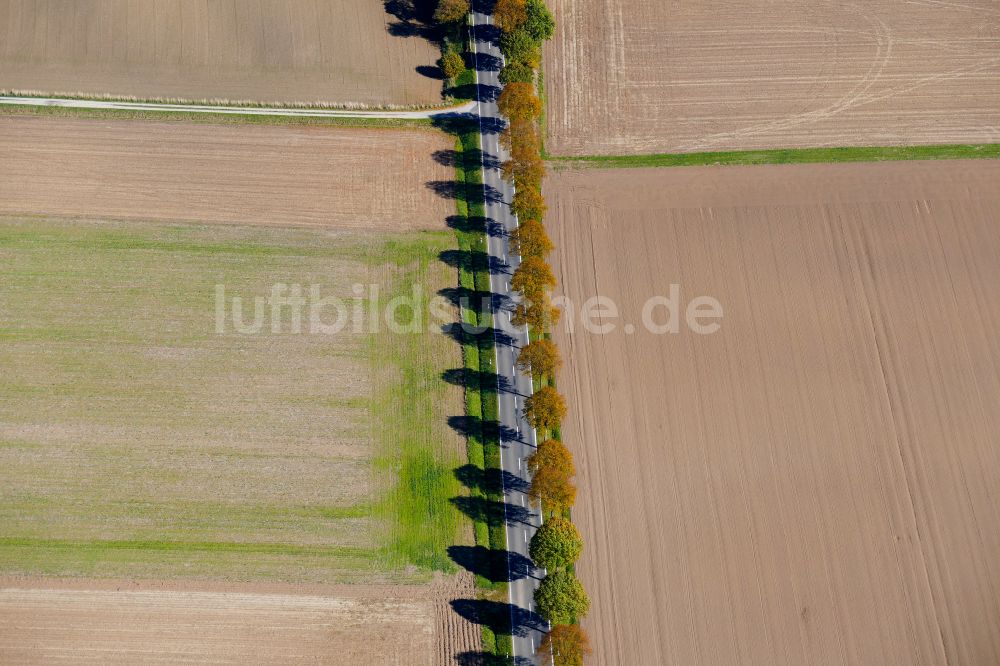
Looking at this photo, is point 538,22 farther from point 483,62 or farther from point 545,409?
point 545,409

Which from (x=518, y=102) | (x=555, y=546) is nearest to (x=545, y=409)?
(x=555, y=546)

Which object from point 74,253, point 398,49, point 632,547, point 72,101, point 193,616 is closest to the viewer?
point 193,616

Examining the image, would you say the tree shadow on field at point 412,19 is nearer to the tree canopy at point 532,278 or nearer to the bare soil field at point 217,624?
the tree canopy at point 532,278

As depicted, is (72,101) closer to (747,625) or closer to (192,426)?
(192,426)

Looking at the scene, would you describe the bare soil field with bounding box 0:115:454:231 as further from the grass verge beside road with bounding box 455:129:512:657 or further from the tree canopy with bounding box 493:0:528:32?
the tree canopy with bounding box 493:0:528:32

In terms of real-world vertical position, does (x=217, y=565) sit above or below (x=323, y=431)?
below

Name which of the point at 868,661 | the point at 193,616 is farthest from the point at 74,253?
the point at 868,661

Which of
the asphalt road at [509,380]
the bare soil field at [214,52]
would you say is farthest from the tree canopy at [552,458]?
the bare soil field at [214,52]
